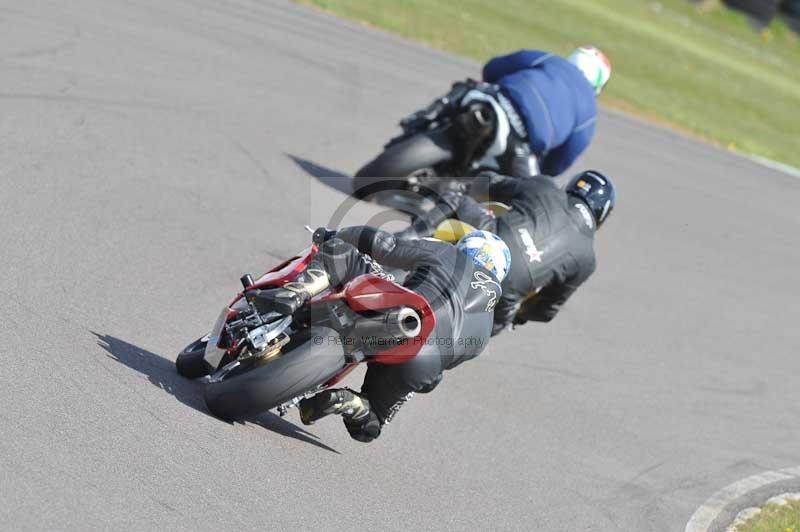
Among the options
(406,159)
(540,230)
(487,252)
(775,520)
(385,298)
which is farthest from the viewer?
(406,159)

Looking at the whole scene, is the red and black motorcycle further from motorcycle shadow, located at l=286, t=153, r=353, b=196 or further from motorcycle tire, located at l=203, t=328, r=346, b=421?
motorcycle shadow, located at l=286, t=153, r=353, b=196

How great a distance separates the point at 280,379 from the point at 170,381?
29.4 inches

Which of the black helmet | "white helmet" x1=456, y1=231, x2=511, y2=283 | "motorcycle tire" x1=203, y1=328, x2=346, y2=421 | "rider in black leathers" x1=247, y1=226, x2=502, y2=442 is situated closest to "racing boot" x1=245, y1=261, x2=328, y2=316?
"rider in black leathers" x1=247, y1=226, x2=502, y2=442

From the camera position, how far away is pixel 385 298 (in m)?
5.37

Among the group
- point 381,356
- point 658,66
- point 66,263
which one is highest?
point 381,356

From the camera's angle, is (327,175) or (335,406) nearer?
(335,406)

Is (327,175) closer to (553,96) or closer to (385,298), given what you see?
(553,96)

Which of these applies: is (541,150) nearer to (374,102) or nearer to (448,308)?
(374,102)

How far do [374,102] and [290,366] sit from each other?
27.7 feet

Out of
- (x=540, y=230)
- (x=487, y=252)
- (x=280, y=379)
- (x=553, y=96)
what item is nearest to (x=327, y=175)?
(x=553, y=96)

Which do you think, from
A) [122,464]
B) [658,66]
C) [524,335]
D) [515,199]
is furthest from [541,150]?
[658,66]

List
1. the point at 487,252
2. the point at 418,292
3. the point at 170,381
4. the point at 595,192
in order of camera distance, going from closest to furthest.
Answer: the point at 418,292, the point at 170,381, the point at 487,252, the point at 595,192

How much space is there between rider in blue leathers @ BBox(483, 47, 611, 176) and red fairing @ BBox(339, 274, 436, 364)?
4.72 m

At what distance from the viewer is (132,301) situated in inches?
257
